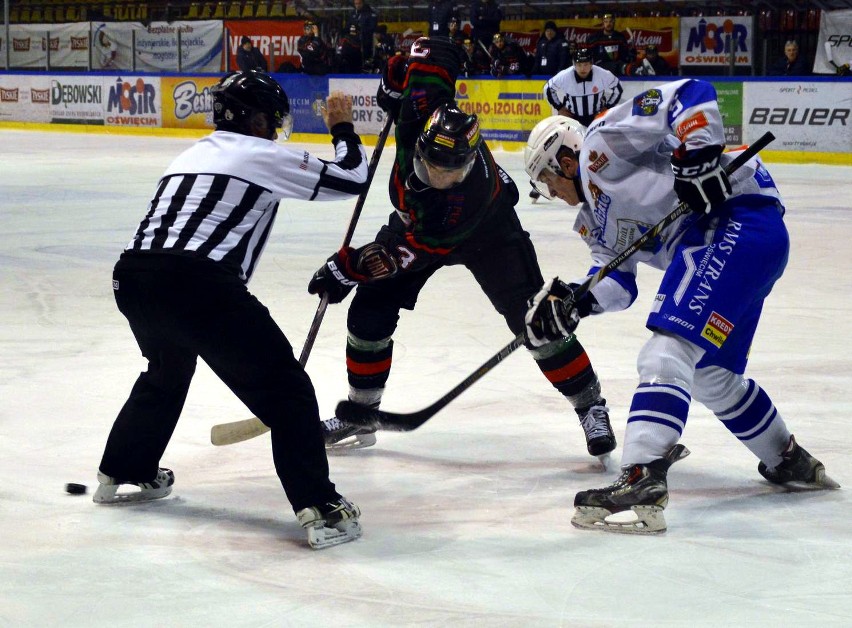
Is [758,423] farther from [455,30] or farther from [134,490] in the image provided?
[455,30]

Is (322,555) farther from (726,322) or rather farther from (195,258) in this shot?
(726,322)

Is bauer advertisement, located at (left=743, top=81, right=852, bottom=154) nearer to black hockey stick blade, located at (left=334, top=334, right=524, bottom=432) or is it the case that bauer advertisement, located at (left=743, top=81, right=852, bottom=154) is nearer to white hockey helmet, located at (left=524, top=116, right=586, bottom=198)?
black hockey stick blade, located at (left=334, top=334, right=524, bottom=432)

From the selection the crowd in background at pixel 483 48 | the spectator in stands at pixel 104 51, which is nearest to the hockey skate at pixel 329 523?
the crowd in background at pixel 483 48

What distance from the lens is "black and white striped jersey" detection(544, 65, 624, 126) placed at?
9578mm

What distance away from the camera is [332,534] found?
118 inches

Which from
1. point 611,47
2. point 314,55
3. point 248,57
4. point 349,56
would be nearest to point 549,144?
point 611,47

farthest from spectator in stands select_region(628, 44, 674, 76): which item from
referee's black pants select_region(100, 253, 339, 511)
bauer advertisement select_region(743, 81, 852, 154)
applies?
referee's black pants select_region(100, 253, 339, 511)

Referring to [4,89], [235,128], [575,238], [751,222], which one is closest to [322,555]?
[235,128]

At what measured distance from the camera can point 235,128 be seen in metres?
3.14

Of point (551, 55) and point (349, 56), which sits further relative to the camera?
point (349, 56)

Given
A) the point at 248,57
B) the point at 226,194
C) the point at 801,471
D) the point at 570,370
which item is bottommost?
the point at 248,57

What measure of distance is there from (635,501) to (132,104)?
16842mm

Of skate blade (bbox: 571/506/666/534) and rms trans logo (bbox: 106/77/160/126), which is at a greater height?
skate blade (bbox: 571/506/666/534)

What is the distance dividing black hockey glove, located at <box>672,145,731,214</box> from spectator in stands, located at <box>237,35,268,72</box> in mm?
15283
